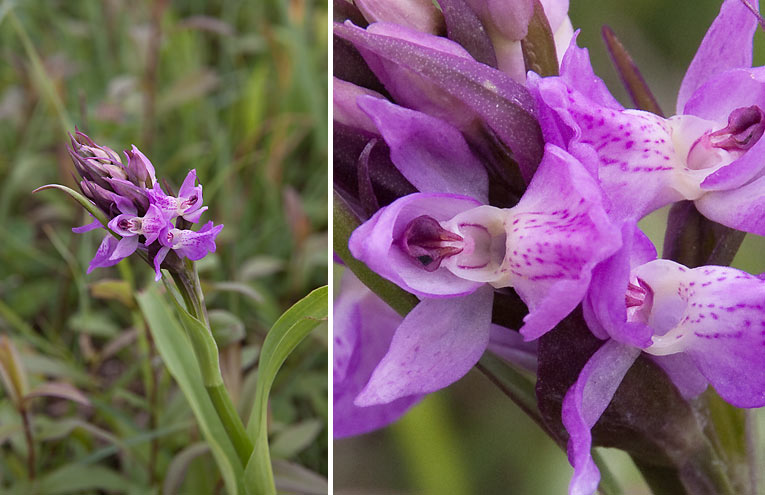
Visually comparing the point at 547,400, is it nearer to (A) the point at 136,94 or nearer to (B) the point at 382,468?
(B) the point at 382,468

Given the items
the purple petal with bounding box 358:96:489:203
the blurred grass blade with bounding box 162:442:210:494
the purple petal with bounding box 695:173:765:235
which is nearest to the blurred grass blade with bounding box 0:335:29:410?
the blurred grass blade with bounding box 162:442:210:494

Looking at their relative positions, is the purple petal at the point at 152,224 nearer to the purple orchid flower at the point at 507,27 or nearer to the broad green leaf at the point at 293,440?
the purple orchid flower at the point at 507,27

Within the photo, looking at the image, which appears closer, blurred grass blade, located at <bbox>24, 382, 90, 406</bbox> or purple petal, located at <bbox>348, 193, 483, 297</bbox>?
purple petal, located at <bbox>348, 193, 483, 297</bbox>

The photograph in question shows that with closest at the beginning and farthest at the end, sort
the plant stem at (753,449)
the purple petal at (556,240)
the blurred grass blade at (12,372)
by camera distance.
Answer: the purple petal at (556,240) → the plant stem at (753,449) → the blurred grass blade at (12,372)

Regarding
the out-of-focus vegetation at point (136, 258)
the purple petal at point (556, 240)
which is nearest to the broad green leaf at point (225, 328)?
the out-of-focus vegetation at point (136, 258)

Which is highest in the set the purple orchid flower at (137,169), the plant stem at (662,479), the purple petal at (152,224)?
the purple orchid flower at (137,169)

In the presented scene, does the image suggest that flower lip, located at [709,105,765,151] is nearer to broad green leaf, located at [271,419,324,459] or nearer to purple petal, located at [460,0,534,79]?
purple petal, located at [460,0,534,79]

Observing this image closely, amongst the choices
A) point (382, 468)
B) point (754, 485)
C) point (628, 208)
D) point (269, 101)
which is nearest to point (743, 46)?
point (628, 208)
